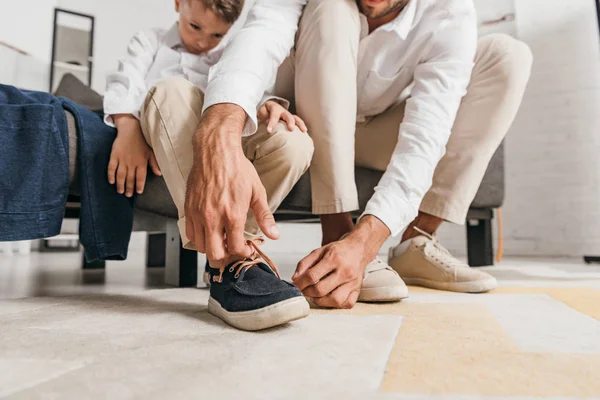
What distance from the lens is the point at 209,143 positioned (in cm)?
63

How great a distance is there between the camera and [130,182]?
0.94 meters

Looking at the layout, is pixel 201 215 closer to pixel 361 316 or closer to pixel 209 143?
pixel 209 143

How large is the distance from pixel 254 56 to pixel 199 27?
472 mm

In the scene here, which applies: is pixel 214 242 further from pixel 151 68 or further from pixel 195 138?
pixel 151 68

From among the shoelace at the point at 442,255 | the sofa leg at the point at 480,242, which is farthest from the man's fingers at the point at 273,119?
the sofa leg at the point at 480,242

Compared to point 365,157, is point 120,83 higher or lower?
higher

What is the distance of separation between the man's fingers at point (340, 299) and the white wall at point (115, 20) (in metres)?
3.10

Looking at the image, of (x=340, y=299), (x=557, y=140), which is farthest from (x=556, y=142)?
(x=340, y=299)

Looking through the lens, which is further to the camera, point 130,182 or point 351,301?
point 130,182

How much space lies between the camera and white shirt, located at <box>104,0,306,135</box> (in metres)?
0.73

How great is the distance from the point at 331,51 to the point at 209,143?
341mm

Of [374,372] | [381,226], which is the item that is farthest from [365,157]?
[374,372]

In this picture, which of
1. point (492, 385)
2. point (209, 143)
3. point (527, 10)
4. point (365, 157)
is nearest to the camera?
point (492, 385)

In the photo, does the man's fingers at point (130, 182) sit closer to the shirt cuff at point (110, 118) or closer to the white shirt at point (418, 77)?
the shirt cuff at point (110, 118)
